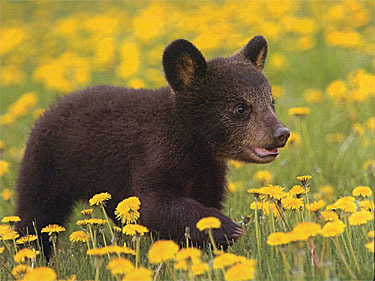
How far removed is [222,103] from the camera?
4.38 metres

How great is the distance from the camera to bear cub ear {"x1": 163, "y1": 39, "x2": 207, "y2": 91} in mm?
4398

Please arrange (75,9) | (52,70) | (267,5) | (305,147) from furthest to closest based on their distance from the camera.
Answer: (75,9)
(267,5)
(52,70)
(305,147)

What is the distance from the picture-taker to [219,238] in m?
3.88

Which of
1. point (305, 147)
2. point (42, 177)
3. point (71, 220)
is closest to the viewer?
point (42, 177)

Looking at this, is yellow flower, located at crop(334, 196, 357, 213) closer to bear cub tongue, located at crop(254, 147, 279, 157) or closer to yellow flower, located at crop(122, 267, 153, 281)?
bear cub tongue, located at crop(254, 147, 279, 157)

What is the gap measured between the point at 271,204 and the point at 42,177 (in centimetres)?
185

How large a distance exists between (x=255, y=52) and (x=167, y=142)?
1052 mm

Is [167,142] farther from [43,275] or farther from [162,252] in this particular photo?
[43,275]

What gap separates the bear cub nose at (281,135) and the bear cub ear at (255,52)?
874 mm

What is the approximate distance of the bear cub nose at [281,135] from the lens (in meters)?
4.13

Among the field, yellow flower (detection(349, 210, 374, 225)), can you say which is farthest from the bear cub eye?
yellow flower (detection(349, 210, 374, 225))

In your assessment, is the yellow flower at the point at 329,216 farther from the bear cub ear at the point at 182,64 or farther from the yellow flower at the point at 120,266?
the bear cub ear at the point at 182,64

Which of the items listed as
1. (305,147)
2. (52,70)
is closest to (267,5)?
(52,70)

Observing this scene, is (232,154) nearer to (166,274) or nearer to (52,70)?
(166,274)
